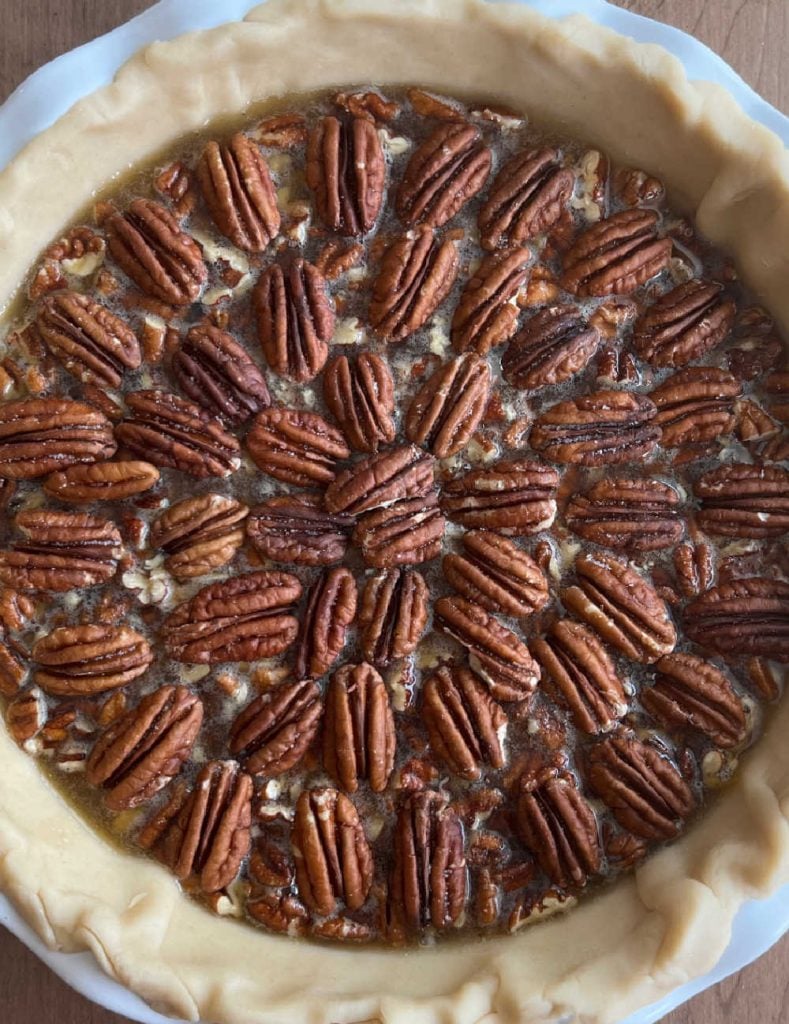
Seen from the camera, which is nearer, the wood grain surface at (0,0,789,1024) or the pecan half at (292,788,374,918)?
the pecan half at (292,788,374,918)

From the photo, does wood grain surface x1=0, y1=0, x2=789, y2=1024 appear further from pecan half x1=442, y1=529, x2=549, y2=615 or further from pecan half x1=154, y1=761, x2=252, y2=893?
pecan half x1=442, y1=529, x2=549, y2=615

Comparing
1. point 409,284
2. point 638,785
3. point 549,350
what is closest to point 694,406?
point 549,350

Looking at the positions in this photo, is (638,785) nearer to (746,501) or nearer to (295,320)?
(746,501)

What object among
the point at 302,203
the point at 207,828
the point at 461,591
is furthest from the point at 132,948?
the point at 302,203

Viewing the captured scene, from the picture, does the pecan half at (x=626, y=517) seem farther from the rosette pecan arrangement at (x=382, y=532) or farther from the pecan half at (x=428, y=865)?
the pecan half at (x=428, y=865)

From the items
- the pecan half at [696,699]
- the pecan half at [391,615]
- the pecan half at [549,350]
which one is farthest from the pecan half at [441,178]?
the pecan half at [696,699]

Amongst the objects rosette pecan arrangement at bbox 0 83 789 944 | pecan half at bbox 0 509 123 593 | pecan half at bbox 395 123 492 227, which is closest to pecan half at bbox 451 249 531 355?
rosette pecan arrangement at bbox 0 83 789 944
